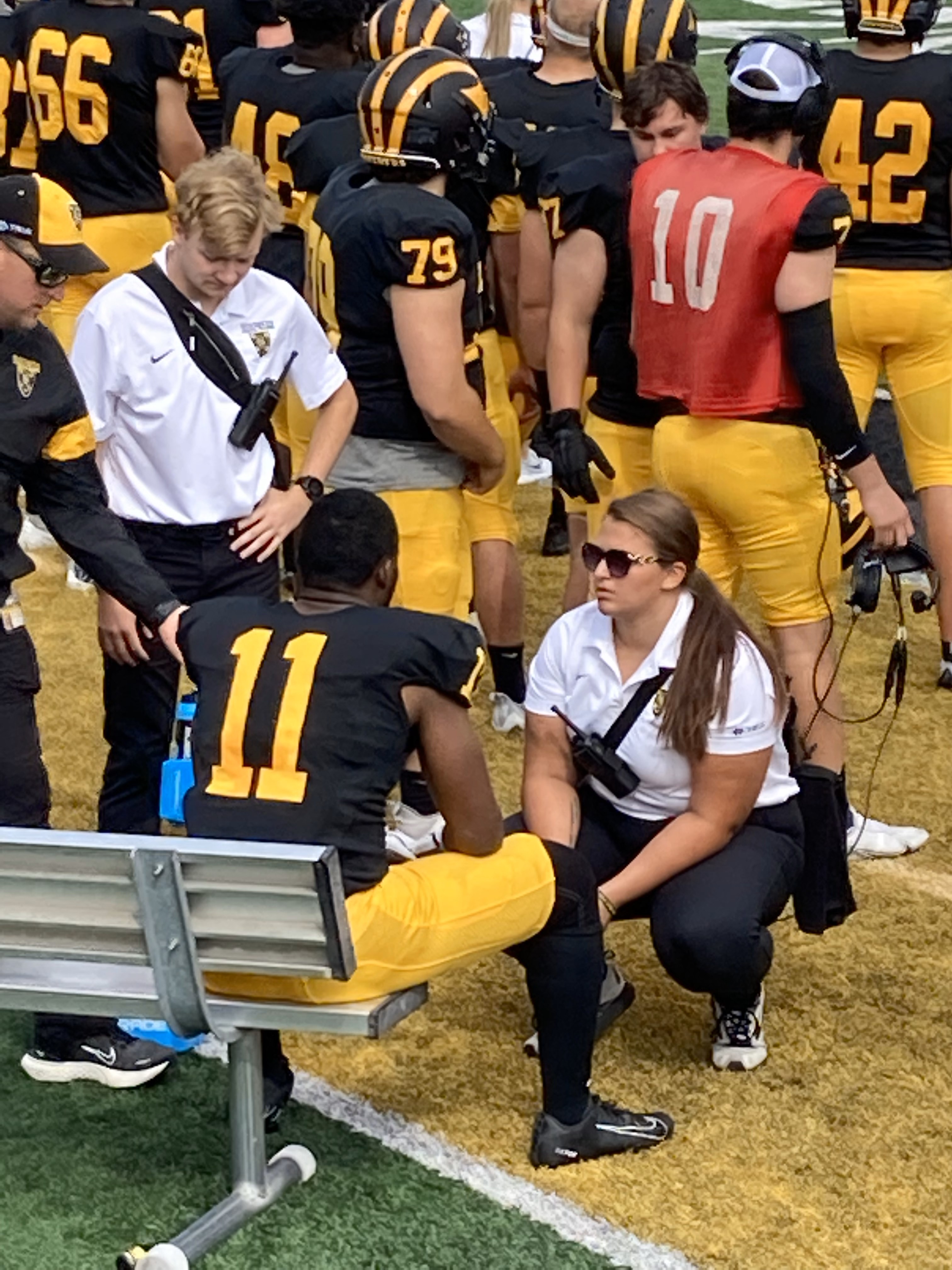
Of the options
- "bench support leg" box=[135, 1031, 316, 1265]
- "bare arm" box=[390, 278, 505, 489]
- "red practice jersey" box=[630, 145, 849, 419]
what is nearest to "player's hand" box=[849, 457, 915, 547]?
"red practice jersey" box=[630, 145, 849, 419]

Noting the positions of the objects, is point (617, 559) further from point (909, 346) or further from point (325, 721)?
point (909, 346)

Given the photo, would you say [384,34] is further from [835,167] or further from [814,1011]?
[814,1011]

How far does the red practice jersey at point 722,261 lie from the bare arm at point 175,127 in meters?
2.75

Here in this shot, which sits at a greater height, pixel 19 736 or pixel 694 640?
pixel 694 640

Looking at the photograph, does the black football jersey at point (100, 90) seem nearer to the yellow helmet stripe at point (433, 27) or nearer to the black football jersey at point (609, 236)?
the yellow helmet stripe at point (433, 27)

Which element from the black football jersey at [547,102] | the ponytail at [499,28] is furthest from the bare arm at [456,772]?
the ponytail at [499,28]

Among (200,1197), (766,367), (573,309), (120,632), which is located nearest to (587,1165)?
(200,1197)

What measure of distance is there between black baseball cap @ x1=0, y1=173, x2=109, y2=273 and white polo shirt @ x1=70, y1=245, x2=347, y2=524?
0.62 metres

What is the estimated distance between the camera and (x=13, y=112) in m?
7.98

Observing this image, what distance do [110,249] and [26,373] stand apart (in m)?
3.68

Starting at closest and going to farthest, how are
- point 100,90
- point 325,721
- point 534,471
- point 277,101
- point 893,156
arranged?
point 325,721 < point 893,156 < point 277,101 < point 100,90 < point 534,471

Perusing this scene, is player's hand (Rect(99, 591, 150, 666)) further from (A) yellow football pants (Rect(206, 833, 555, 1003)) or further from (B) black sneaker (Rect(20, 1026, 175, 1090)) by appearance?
(A) yellow football pants (Rect(206, 833, 555, 1003))

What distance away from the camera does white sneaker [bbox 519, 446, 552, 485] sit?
9469 mm

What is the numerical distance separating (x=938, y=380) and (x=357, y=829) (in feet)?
10.8
